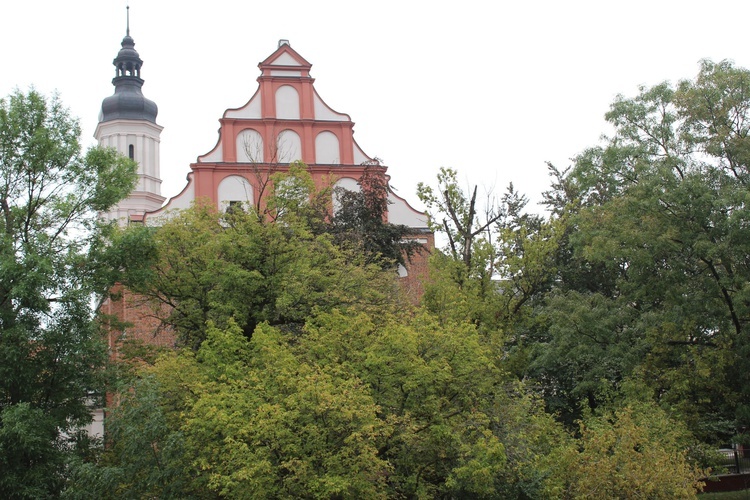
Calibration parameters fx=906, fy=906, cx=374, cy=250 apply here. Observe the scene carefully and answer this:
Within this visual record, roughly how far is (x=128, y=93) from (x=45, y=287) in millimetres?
38255

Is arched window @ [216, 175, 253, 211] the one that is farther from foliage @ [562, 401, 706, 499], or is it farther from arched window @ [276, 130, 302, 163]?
foliage @ [562, 401, 706, 499]

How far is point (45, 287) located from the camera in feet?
73.2

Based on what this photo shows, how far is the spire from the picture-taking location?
57.2 metres

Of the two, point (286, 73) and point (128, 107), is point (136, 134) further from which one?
point (286, 73)

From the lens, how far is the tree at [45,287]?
2108cm

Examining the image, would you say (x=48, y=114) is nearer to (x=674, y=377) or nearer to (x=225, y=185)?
(x=225, y=185)

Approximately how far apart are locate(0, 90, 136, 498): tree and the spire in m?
33.7

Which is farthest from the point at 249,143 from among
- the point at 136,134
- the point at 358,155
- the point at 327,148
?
the point at 136,134

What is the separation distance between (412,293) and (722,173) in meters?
11.3

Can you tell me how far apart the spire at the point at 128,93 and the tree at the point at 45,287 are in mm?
33719

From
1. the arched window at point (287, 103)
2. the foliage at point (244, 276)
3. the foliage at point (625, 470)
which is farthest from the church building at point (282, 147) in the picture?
Result: the foliage at point (625, 470)

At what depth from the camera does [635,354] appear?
87.5 ft

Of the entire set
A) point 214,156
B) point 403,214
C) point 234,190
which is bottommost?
point 403,214

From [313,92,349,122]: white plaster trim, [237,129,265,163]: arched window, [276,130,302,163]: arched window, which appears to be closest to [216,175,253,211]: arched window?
[237,129,265,163]: arched window
